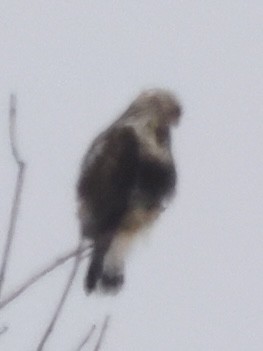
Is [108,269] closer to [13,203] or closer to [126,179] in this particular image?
[126,179]

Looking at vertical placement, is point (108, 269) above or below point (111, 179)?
below

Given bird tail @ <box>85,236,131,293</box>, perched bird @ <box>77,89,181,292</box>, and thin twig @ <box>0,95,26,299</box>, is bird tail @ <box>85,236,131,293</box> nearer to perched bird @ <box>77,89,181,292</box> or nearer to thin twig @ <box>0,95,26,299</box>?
perched bird @ <box>77,89,181,292</box>

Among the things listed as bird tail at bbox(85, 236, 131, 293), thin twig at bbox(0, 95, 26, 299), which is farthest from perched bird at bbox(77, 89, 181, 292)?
thin twig at bbox(0, 95, 26, 299)

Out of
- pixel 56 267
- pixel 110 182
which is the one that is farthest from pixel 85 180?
pixel 56 267

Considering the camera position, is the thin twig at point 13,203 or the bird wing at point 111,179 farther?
the bird wing at point 111,179

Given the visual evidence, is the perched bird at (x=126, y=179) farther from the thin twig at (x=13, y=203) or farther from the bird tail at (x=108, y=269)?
the thin twig at (x=13, y=203)

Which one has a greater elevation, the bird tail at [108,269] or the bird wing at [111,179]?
the bird wing at [111,179]

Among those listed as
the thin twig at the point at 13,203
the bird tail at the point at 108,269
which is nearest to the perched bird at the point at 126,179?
the bird tail at the point at 108,269

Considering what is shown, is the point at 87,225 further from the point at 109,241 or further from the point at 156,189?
the point at 156,189

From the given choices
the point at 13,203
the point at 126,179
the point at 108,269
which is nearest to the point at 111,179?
the point at 126,179
